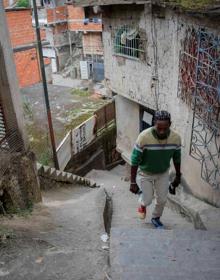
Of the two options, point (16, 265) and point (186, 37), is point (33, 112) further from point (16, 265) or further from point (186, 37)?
point (16, 265)

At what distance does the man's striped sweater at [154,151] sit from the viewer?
15.5ft

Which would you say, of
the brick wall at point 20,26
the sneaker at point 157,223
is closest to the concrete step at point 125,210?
the sneaker at point 157,223

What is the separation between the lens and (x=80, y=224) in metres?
5.70

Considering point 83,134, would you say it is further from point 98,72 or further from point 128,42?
point 98,72

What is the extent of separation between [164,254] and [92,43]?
26.6 meters

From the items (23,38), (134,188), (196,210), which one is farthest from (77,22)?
(134,188)

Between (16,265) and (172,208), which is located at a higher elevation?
(16,265)

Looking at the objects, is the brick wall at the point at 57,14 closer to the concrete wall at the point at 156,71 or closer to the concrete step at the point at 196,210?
the concrete wall at the point at 156,71

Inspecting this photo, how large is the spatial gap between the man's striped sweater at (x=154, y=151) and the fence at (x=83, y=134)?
773cm

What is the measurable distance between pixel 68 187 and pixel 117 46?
465cm

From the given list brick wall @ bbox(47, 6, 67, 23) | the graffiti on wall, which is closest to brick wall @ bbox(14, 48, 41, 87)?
the graffiti on wall

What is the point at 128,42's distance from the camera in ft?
33.1

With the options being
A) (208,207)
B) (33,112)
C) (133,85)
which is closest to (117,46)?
(133,85)

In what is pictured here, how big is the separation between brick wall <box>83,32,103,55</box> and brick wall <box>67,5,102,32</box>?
0.63 m
